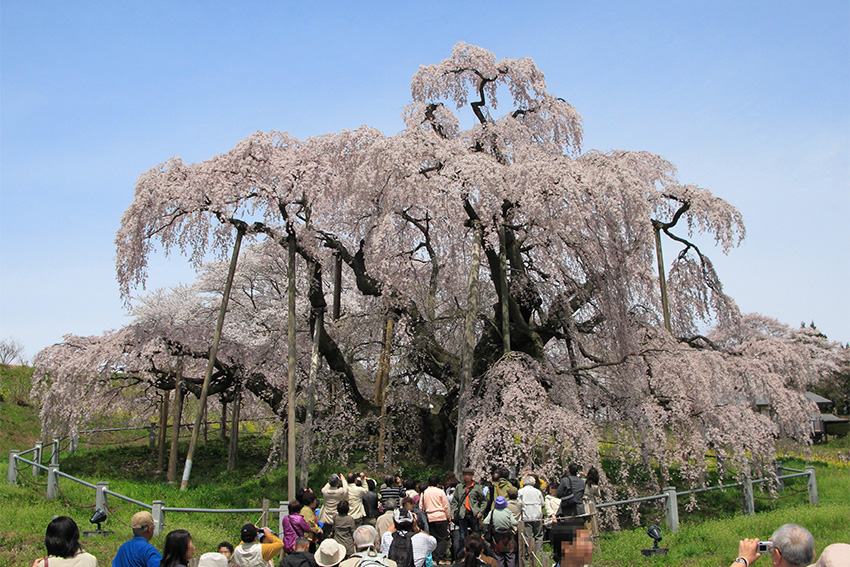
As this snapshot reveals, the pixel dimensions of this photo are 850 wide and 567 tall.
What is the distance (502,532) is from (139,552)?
3930 millimetres

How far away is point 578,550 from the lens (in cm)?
388

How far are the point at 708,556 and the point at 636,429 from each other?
4.25 meters

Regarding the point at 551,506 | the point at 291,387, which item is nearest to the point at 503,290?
the point at 291,387

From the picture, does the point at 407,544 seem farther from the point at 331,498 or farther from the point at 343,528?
the point at 331,498

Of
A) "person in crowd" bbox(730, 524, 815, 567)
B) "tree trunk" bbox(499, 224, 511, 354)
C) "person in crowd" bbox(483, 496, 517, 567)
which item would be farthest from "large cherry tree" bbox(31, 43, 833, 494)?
"person in crowd" bbox(730, 524, 815, 567)

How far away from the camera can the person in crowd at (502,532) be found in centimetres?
687

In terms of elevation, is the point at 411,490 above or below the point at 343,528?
above

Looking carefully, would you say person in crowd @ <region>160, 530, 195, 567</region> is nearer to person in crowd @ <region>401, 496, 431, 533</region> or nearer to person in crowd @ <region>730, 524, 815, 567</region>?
person in crowd @ <region>401, 496, 431, 533</region>

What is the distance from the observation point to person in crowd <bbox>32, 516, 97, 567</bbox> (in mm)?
4207

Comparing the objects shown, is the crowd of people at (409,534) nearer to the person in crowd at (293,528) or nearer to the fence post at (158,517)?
the person in crowd at (293,528)

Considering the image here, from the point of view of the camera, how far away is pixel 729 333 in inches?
666

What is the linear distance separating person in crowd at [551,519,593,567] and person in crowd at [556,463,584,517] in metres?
4.29

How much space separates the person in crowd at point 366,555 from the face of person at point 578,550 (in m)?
1.88

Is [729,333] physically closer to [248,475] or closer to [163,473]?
[248,475]
